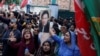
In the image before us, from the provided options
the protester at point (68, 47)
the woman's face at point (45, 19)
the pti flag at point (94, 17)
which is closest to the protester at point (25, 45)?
the woman's face at point (45, 19)

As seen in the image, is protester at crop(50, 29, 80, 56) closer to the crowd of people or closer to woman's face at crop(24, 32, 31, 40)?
the crowd of people

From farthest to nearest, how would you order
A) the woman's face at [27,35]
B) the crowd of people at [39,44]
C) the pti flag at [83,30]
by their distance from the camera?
1. the woman's face at [27,35]
2. the crowd of people at [39,44]
3. the pti flag at [83,30]

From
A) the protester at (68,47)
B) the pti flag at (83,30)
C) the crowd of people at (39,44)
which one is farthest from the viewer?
the crowd of people at (39,44)

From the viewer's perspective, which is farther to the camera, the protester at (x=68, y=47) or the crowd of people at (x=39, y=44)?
the crowd of people at (x=39, y=44)

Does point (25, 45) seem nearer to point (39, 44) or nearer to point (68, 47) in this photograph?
point (39, 44)

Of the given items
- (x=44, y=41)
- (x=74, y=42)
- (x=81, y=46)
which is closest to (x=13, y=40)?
(x=44, y=41)

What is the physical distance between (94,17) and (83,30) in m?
0.19

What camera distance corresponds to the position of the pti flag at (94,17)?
3.15 metres

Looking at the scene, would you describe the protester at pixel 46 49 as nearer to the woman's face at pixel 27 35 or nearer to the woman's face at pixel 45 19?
the woman's face at pixel 27 35

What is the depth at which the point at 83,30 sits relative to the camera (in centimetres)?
330

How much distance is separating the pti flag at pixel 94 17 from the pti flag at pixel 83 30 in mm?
74

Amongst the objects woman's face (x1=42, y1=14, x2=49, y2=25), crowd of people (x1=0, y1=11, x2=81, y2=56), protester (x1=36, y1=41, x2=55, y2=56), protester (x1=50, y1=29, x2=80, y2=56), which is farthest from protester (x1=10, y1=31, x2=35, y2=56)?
protester (x1=50, y1=29, x2=80, y2=56)

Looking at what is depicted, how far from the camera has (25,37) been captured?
6805 millimetres

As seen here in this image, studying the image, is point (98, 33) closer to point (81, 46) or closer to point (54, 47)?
point (81, 46)
